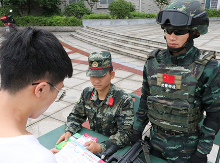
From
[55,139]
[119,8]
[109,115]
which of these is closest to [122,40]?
[119,8]

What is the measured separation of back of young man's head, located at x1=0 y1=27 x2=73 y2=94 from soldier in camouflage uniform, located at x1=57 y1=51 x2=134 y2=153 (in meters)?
0.95

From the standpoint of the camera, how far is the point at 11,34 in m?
0.81

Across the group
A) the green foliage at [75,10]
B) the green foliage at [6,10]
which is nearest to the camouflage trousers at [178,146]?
the green foliage at [6,10]

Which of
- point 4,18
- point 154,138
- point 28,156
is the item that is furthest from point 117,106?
point 4,18

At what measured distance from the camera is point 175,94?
1.35 metres

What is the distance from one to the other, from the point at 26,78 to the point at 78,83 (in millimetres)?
4174

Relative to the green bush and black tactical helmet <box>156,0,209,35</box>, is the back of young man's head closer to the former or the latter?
black tactical helmet <box>156,0,209,35</box>

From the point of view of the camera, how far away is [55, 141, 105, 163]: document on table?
4.36ft

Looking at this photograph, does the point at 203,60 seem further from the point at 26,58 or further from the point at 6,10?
the point at 6,10

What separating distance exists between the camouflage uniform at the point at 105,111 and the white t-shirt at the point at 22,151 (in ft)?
3.39

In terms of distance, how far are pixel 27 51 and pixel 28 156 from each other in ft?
1.26

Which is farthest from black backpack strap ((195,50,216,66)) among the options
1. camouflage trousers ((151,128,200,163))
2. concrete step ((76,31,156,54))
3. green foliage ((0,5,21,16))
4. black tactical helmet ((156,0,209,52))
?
green foliage ((0,5,21,16))

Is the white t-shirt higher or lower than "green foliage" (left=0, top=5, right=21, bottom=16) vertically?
lower

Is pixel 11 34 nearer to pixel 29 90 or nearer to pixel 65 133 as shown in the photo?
pixel 29 90
